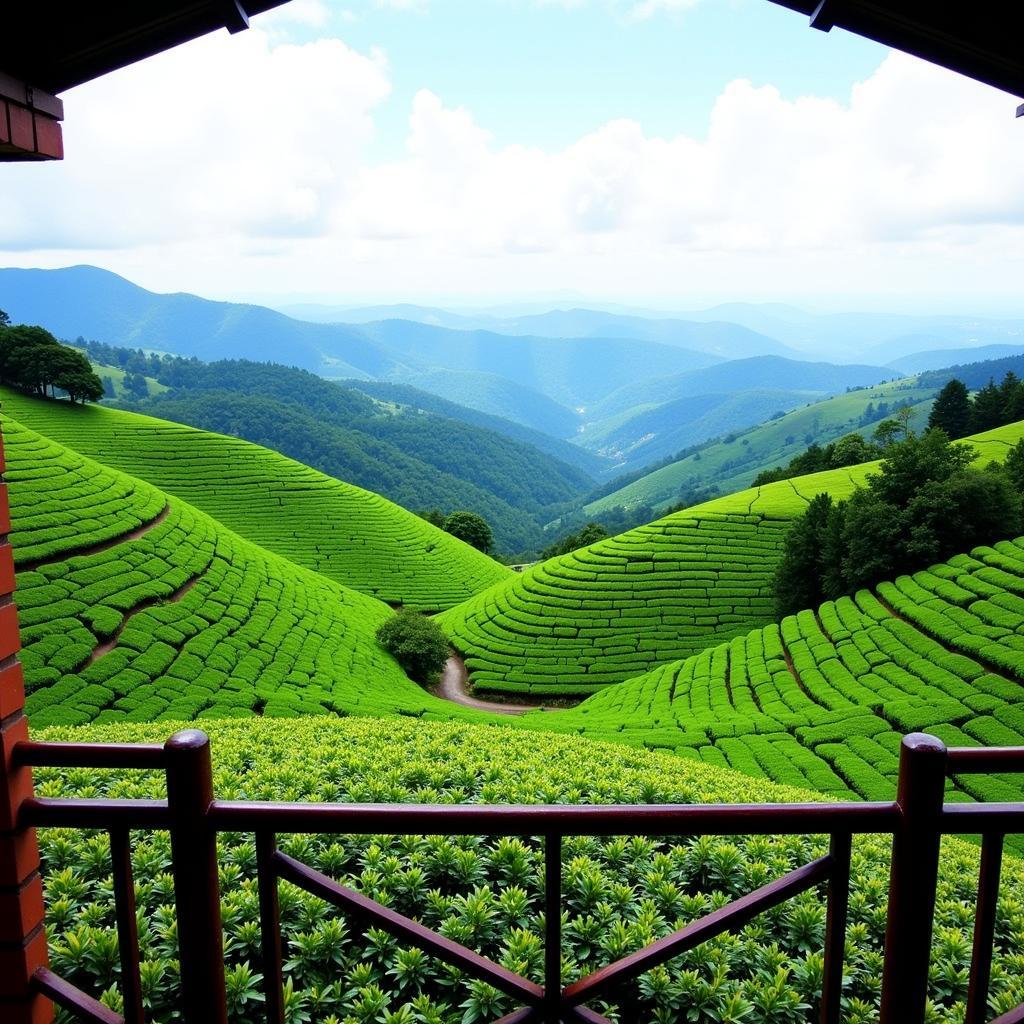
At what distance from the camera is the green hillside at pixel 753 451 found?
16288 cm

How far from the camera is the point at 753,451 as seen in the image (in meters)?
176

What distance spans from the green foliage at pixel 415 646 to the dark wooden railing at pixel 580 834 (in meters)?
29.9

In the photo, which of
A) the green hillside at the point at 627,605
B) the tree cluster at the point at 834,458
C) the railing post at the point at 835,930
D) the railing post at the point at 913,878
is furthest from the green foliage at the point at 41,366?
the railing post at the point at 913,878

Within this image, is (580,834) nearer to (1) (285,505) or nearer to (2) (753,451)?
(1) (285,505)

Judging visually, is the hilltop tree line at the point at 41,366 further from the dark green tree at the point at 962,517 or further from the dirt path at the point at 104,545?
the dark green tree at the point at 962,517

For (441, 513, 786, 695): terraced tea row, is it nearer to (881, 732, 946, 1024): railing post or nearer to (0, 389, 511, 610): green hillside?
(0, 389, 511, 610): green hillside

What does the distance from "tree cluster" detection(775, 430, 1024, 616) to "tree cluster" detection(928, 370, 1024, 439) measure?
3801cm

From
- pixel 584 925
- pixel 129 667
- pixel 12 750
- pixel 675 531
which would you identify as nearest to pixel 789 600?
pixel 675 531

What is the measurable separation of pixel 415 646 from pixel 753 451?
158461mm

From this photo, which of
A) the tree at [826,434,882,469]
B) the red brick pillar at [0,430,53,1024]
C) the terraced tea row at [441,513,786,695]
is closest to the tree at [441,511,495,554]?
the terraced tea row at [441,513,786,695]

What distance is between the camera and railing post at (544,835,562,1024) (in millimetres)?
2561

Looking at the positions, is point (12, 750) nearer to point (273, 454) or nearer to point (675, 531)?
point (675, 531)

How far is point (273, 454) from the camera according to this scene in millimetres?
59375

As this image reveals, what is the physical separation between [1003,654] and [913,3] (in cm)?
2381
